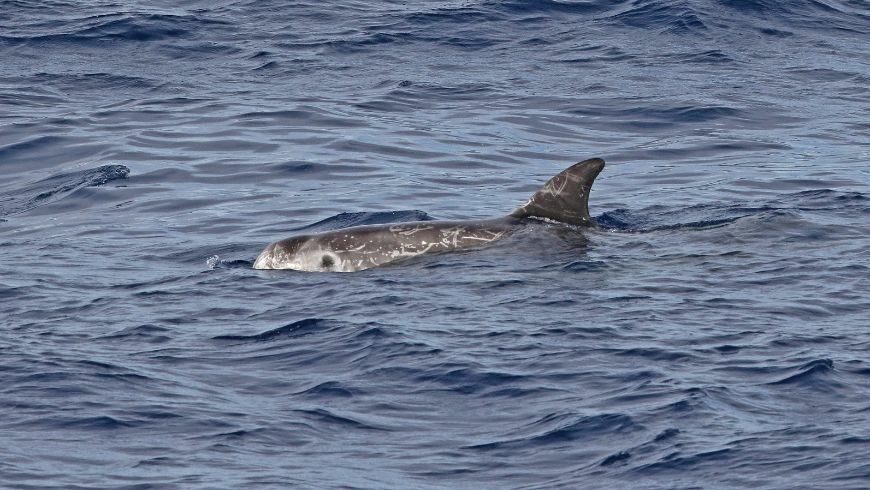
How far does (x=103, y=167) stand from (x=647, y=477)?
16.6 metres

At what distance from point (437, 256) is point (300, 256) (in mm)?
1861

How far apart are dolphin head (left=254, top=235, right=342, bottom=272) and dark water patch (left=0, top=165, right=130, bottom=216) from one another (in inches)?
→ 231

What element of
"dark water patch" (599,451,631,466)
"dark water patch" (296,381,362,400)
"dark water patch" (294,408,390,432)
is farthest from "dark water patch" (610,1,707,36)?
"dark water patch" (599,451,631,466)

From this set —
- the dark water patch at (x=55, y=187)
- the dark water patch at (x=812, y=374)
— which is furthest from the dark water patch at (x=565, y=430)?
the dark water patch at (x=55, y=187)

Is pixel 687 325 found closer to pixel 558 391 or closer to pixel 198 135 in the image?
pixel 558 391

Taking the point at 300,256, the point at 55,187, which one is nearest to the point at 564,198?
the point at 300,256

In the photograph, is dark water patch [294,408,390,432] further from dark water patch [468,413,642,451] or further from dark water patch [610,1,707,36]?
dark water patch [610,1,707,36]

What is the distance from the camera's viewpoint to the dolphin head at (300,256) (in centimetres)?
1881

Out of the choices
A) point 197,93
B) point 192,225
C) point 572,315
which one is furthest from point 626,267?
point 197,93

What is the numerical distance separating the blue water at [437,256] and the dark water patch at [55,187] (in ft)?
0.31

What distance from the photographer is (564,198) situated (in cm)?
1903

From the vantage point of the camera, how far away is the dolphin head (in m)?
18.8

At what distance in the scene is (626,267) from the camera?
17359 mm

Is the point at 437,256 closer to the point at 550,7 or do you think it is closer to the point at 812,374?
the point at 812,374
